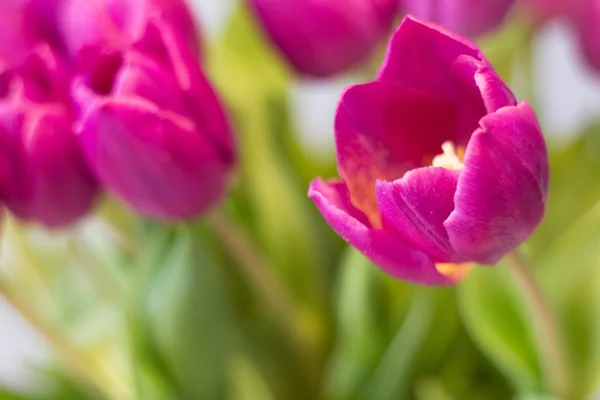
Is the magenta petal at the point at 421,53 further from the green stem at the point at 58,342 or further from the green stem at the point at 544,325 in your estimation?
the green stem at the point at 58,342

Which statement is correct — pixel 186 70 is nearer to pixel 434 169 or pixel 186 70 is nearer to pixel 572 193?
pixel 434 169

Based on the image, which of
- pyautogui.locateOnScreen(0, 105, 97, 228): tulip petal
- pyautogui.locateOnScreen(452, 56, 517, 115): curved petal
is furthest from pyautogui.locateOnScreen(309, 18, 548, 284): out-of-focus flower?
pyautogui.locateOnScreen(0, 105, 97, 228): tulip petal

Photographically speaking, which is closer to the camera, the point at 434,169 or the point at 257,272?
the point at 434,169

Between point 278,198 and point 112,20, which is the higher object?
point 112,20

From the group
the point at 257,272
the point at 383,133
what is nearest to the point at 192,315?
the point at 257,272

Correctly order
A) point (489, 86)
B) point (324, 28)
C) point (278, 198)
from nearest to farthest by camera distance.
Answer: point (489, 86) → point (324, 28) → point (278, 198)

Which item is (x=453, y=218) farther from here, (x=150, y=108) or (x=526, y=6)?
(x=526, y=6)

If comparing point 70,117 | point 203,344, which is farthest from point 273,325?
point 70,117
